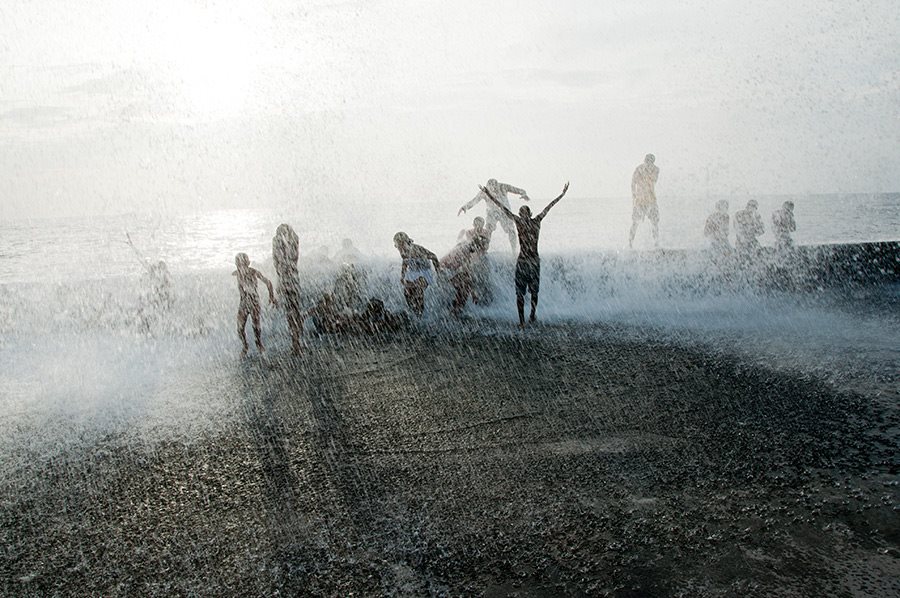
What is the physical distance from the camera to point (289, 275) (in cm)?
1108

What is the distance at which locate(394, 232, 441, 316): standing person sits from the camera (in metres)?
13.3

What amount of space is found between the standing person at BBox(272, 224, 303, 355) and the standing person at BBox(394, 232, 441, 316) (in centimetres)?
272

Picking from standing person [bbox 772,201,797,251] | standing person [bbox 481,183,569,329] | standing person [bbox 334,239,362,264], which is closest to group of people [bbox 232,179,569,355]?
standing person [bbox 481,183,569,329]

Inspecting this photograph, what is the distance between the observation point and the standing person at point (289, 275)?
10.9m

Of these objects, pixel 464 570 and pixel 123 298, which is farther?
pixel 123 298

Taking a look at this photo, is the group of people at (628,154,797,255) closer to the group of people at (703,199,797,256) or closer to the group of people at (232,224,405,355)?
the group of people at (703,199,797,256)

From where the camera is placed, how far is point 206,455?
259 inches

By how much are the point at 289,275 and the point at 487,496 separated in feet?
22.1

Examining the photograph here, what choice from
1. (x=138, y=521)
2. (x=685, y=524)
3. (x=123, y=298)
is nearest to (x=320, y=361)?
(x=138, y=521)

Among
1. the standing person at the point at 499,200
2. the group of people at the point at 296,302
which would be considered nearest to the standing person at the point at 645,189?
the standing person at the point at 499,200

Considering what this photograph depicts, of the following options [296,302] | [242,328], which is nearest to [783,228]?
[296,302]

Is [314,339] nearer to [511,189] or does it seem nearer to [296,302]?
[296,302]

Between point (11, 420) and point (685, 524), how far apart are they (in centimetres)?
768

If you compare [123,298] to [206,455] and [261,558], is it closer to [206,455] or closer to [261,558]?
[206,455]
